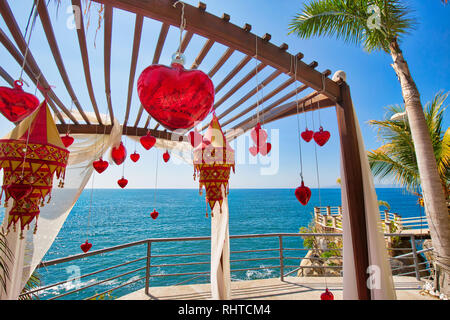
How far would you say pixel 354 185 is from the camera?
1.71 meters

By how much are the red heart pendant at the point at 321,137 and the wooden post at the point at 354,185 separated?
14cm

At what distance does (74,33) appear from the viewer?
142cm

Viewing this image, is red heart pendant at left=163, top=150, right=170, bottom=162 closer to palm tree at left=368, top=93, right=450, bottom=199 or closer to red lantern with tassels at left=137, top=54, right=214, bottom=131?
red lantern with tassels at left=137, top=54, right=214, bottom=131

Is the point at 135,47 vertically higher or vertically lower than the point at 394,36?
lower

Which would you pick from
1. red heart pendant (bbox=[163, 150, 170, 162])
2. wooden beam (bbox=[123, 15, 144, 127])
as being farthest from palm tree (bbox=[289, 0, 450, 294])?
red heart pendant (bbox=[163, 150, 170, 162])

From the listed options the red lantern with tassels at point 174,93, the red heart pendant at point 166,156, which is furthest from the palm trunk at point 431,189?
the red heart pendant at point 166,156

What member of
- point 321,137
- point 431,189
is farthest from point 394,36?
point 321,137

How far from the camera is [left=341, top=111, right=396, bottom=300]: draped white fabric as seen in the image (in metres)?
1.48

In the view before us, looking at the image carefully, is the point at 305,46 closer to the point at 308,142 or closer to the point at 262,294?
the point at 308,142

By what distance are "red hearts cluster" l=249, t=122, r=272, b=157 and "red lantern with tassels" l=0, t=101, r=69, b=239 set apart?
1241 mm

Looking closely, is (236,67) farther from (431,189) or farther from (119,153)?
(431,189)

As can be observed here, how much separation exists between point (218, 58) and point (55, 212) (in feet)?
8.38
